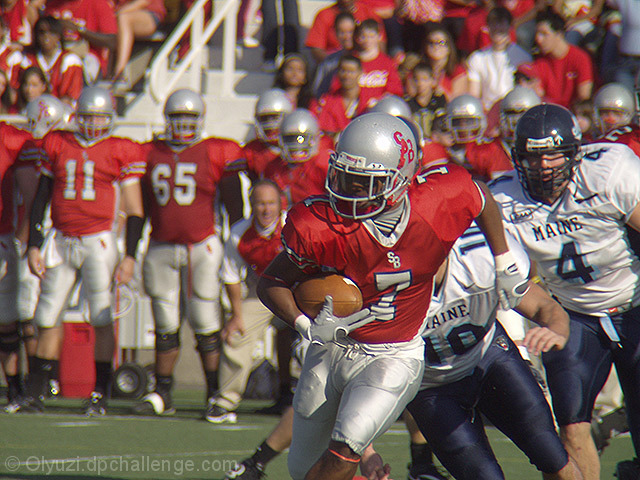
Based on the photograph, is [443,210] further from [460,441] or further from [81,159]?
[81,159]

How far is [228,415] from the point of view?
6.14 meters

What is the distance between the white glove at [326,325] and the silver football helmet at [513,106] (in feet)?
12.6

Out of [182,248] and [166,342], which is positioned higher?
[182,248]

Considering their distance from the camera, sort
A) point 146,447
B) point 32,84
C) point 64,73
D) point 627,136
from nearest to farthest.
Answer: point 146,447, point 627,136, point 32,84, point 64,73

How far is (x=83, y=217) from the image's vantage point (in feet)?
21.4

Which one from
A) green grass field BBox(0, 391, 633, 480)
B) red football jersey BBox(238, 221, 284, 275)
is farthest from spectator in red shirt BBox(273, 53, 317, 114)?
green grass field BBox(0, 391, 633, 480)

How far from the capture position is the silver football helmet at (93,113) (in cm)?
652

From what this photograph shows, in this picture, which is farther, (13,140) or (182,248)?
(13,140)

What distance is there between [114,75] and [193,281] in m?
3.41

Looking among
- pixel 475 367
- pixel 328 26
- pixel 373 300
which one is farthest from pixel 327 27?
pixel 373 300

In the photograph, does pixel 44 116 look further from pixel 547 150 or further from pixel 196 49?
pixel 547 150

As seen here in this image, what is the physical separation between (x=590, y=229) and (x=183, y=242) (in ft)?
10.5

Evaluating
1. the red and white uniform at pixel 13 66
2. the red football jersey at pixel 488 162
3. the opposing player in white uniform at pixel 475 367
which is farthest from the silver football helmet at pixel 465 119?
the red and white uniform at pixel 13 66

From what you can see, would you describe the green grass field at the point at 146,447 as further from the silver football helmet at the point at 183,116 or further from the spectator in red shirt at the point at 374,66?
the spectator in red shirt at the point at 374,66
